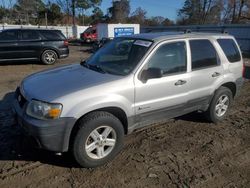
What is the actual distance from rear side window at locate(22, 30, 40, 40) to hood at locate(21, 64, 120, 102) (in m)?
9.01

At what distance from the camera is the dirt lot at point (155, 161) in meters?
3.56

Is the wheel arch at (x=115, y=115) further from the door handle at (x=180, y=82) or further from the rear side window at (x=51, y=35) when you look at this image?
the rear side window at (x=51, y=35)

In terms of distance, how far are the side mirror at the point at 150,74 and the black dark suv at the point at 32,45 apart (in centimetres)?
992

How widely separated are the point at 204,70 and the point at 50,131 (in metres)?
2.88

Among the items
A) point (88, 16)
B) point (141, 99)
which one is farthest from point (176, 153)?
point (88, 16)

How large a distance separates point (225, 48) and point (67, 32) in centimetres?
3797

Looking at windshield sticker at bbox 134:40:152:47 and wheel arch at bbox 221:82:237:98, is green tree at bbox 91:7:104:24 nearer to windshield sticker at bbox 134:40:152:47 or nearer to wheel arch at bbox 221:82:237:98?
wheel arch at bbox 221:82:237:98

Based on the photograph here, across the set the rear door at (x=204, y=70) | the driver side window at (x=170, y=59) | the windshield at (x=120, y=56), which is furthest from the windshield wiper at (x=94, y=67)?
the rear door at (x=204, y=70)

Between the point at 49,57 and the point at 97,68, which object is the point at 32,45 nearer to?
the point at 49,57

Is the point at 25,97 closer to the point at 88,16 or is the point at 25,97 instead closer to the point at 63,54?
the point at 63,54

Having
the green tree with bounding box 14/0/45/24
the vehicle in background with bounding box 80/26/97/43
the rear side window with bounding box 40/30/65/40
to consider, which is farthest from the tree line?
the rear side window with bounding box 40/30/65/40

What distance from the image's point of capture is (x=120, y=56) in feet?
14.9

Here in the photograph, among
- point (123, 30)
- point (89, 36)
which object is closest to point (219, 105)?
point (123, 30)

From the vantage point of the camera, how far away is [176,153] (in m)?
4.30
